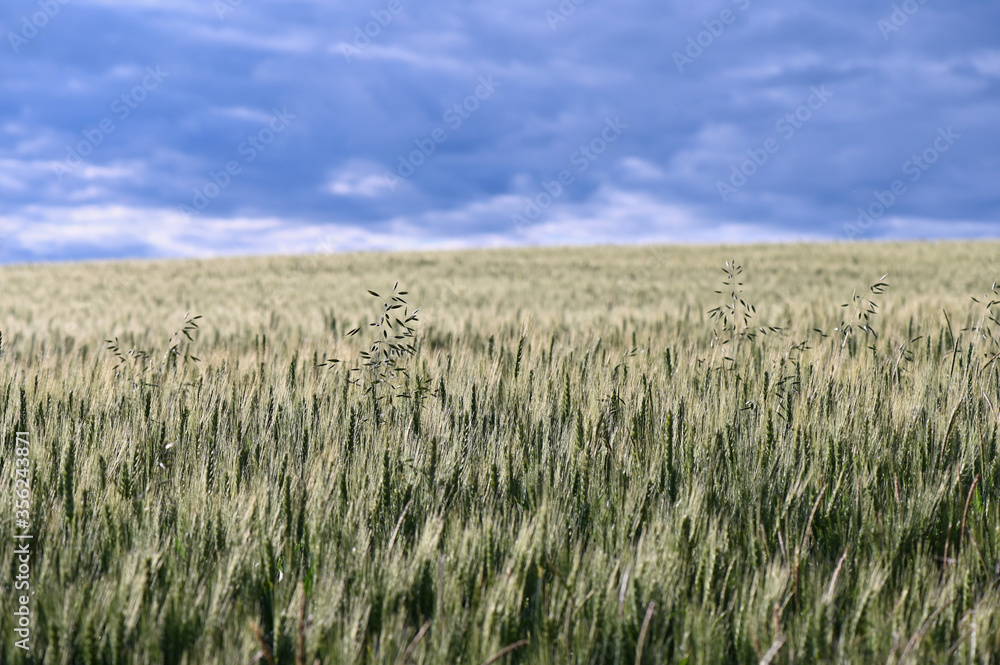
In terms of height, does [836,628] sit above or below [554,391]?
below

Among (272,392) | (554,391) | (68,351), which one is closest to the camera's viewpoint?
(554,391)

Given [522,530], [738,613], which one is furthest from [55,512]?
[738,613]

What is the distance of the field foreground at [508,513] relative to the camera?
4.00ft

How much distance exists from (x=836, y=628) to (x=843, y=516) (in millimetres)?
508

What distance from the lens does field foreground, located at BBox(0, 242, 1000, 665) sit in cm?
122

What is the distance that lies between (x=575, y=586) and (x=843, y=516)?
89 cm

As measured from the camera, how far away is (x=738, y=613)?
49.9 inches

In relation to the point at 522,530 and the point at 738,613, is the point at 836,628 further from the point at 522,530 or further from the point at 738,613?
the point at 522,530

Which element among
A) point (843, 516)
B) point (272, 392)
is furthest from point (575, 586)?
point (272, 392)

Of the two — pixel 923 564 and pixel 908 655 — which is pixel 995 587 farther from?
pixel 908 655

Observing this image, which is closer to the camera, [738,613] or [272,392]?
[738,613]

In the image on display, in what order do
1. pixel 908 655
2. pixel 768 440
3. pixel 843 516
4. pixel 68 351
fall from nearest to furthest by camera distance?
pixel 908 655, pixel 843 516, pixel 768 440, pixel 68 351

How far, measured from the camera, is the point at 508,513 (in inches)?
70.0

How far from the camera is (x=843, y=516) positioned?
1810 millimetres
